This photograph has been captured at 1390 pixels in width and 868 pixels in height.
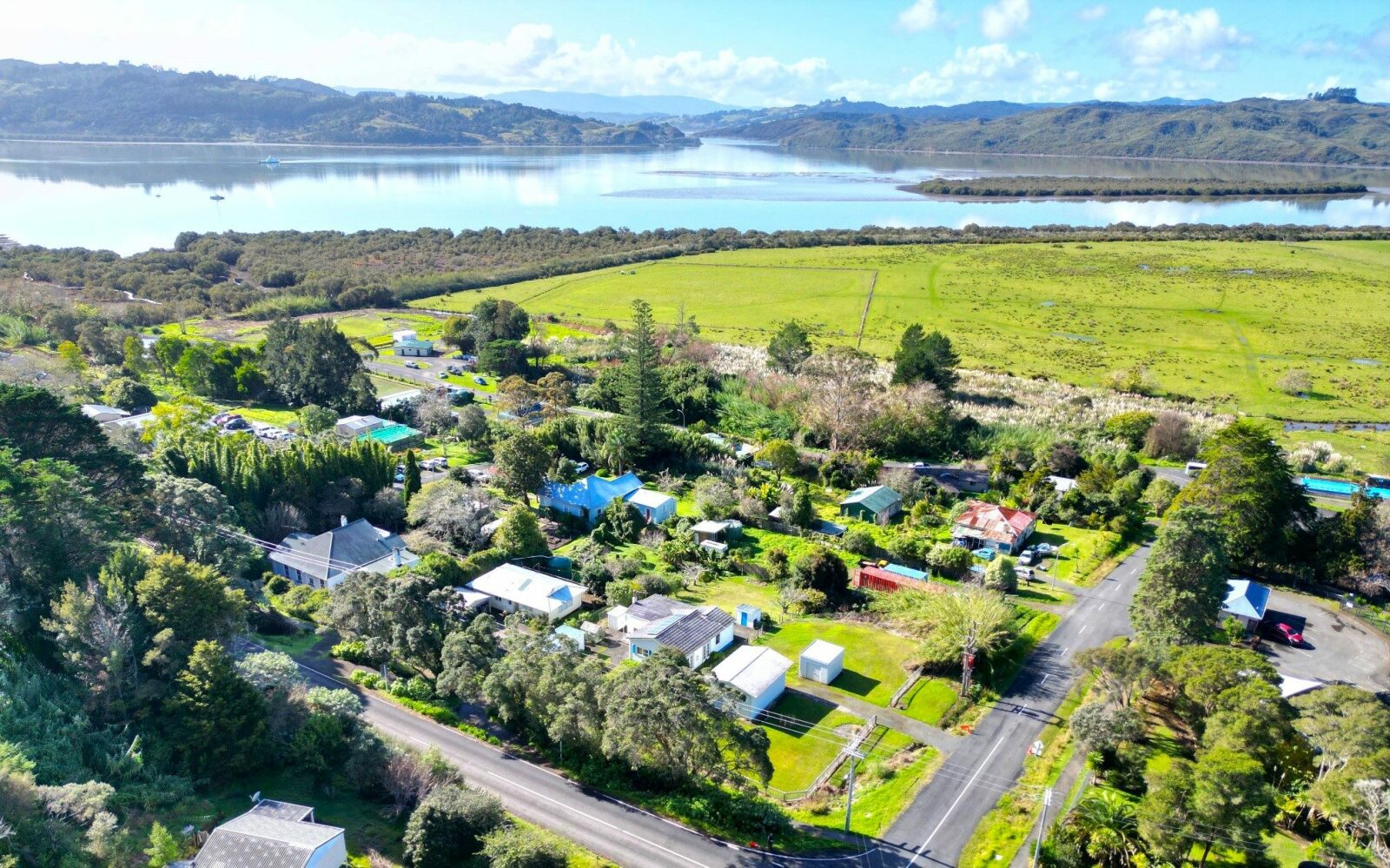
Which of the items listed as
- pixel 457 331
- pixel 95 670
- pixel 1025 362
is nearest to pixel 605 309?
pixel 457 331

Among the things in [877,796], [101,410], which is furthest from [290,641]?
[101,410]

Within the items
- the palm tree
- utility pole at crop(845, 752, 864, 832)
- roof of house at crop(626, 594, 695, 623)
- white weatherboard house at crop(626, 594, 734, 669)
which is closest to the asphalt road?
utility pole at crop(845, 752, 864, 832)

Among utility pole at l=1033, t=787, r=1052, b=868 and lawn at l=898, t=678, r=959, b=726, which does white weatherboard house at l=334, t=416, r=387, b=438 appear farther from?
utility pole at l=1033, t=787, r=1052, b=868

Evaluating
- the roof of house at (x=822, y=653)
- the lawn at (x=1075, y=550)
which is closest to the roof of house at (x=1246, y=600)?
the lawn at (x=1075, y=550)

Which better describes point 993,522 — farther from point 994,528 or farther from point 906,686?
point 906,686

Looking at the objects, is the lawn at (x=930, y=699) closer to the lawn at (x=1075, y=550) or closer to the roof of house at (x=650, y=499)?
the lawn at (x=1075, y=550)

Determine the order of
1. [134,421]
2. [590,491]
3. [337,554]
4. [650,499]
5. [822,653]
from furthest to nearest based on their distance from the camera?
[134,421] → [650,499] → [590,491] → [337,554] → [822,653]
